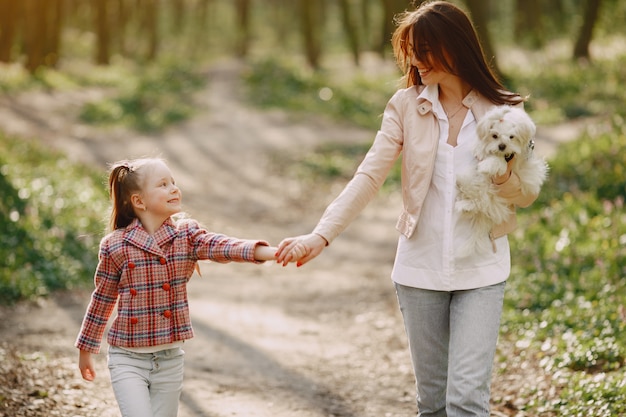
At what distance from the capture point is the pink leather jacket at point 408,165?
12.7 feet

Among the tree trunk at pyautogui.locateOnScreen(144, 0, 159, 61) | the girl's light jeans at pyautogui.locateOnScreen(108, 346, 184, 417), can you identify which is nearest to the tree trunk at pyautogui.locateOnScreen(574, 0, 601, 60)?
the tree trunk at pyautogui.locateOnScreen(144, 0, 159, 61)

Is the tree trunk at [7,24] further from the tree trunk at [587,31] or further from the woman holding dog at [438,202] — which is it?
the woman holding dog at [438,202]

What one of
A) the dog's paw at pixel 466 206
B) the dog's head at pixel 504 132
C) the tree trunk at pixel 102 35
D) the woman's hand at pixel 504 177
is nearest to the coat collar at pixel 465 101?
the dog's head at pixel 504 132

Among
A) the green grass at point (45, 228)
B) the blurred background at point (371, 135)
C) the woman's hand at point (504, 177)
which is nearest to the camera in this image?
the woman's hand at point (504, 177)

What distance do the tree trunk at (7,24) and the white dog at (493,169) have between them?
28.1 m

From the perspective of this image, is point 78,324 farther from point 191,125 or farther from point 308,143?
point 191,125

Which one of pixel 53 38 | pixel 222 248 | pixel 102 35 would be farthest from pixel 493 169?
pixel 102 35

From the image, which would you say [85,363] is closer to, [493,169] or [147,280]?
[147,280]

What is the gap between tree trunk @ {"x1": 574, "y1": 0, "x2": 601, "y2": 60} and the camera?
2359 cm

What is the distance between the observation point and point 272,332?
25.9ft

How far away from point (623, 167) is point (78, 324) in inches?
271

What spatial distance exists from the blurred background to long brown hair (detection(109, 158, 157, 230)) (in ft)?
4.15

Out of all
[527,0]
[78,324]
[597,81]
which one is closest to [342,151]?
[597,81]

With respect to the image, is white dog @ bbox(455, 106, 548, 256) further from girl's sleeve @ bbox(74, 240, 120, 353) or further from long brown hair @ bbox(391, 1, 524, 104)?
girl's sleeve @ bbox(74, 240, 120, 353)
